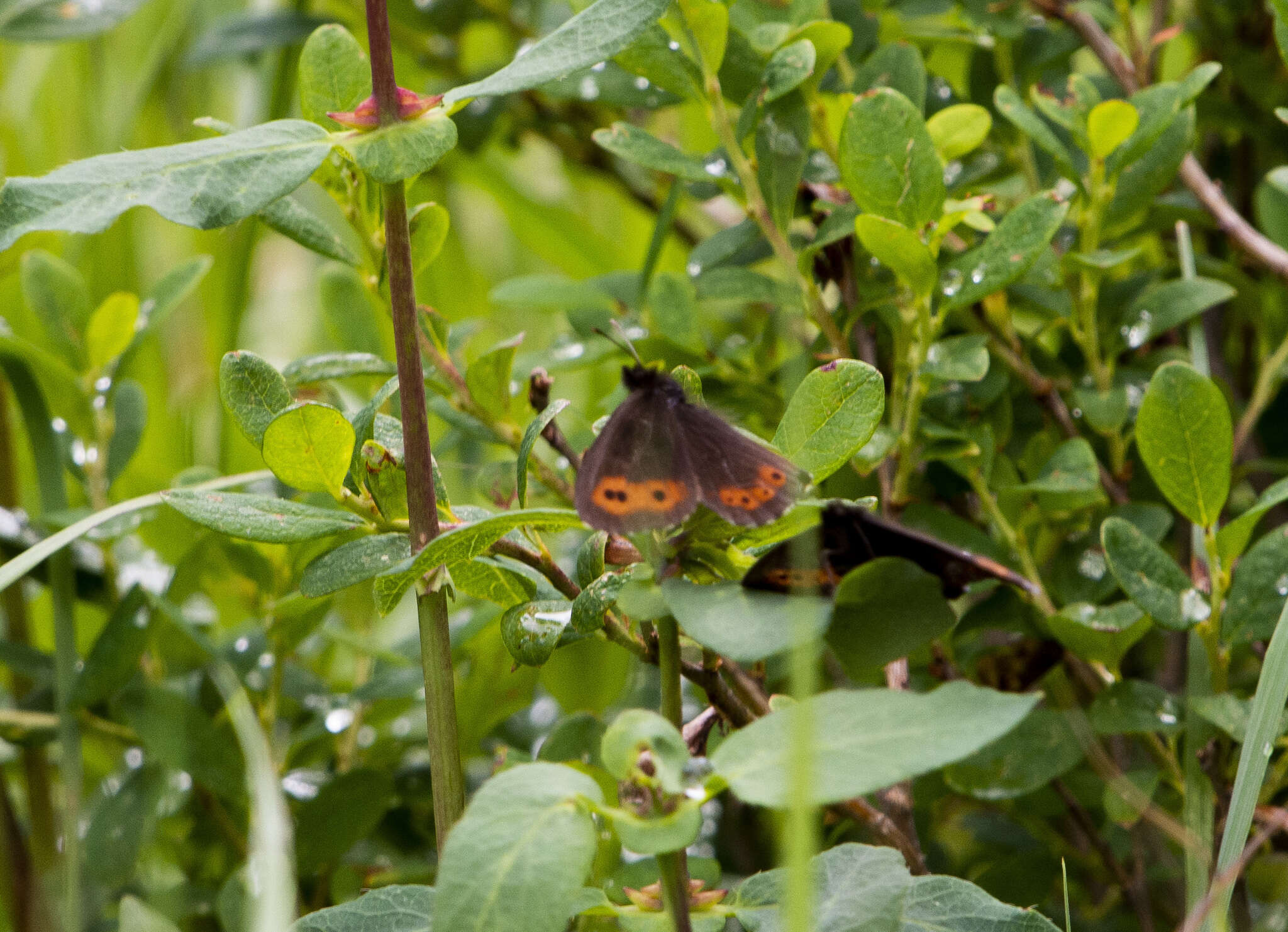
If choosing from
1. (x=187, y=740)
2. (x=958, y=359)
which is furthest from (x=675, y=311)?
(x=187, y=740)

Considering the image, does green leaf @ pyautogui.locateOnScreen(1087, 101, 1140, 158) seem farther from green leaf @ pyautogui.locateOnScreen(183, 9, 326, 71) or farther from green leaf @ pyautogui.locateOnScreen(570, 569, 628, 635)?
green leaf @ pyautogui.locateOnScreen(183, 9, 326, 71)

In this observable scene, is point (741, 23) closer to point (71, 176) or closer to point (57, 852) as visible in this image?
point (71, 176)

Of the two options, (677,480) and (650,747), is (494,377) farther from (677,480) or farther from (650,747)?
(650,747)

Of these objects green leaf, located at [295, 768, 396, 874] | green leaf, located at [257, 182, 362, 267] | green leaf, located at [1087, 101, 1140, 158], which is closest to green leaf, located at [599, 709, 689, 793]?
green leaf, located at [257, 182, 362, 267]

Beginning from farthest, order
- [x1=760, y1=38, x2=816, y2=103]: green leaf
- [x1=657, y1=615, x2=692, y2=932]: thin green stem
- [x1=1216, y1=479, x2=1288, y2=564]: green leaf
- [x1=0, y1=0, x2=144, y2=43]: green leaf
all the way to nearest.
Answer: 1. [x1=0, y1=0, x2=144, y2=43]: green leaf
2. [x1=760, y1=38, x2=816, y2=103]: green leaf
3. [x1=1216, y1=479, x2=1288, y2=564]: green leaf
4. [x1=657, y1=615, x2=692, y2=932]: thin green stem

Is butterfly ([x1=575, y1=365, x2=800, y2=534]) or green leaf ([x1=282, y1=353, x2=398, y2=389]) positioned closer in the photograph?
butterfly ([x1=575, y1=365, x2=800, y2=534])

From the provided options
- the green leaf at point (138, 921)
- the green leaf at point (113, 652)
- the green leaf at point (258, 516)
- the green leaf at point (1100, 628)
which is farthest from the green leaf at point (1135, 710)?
the green leaf at point (113, 652)
